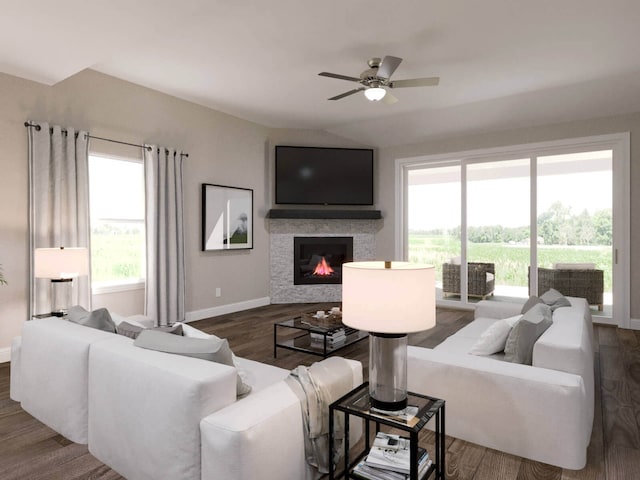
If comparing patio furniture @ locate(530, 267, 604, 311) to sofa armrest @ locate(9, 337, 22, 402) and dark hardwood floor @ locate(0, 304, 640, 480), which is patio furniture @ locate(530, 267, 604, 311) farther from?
sofa armrest @ locate(9, 337, 22, 402)

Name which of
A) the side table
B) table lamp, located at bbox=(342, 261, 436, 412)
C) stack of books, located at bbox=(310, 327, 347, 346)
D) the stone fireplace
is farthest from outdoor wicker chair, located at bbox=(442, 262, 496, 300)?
table lamp, located at bbox=(342, 261, 436, 412)

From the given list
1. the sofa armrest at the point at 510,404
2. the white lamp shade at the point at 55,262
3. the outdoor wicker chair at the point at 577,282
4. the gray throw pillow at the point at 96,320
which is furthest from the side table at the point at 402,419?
the outdoor wicker chair at the point at 577,282

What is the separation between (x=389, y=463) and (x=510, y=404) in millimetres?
837

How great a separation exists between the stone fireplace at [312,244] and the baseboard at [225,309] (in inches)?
10.6

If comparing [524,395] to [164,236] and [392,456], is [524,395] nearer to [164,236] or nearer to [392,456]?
[392,456]

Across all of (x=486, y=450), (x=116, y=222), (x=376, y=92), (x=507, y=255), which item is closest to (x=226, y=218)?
(x=116, y=222)

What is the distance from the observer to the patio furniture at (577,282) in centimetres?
520

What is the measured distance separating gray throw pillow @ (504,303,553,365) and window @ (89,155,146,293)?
3953 millimetres

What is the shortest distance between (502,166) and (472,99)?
1.19 metres

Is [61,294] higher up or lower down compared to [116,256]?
lower down

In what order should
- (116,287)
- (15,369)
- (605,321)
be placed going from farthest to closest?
(605,321), (116,287), (15,369)

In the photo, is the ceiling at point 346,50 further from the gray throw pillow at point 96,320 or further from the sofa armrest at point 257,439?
the sofa armrest at point 257,439

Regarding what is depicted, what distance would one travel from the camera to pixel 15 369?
2.77 metres

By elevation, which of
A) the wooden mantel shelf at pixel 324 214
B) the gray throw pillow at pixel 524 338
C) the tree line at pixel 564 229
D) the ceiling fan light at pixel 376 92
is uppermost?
the ceiling fan light at pixel 376 92
